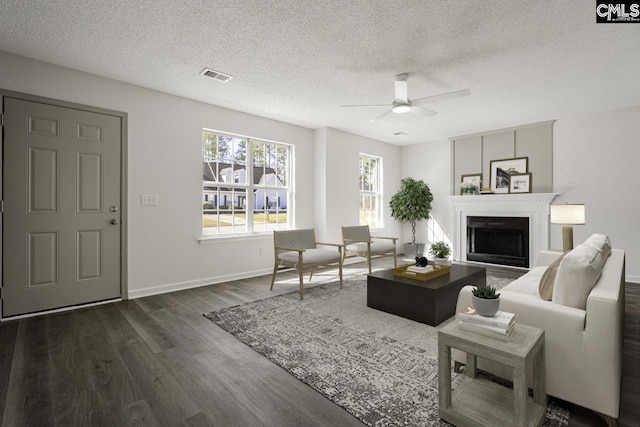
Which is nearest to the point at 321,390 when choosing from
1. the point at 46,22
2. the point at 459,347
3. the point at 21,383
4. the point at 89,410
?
the point at 459,347

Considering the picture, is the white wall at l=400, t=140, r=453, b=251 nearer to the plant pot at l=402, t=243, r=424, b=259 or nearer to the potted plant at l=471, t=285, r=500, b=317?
the plant pot at l=402, t=243, r=424, b=259

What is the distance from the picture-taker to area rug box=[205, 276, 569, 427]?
1.66 m

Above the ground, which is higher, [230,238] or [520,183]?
[520,183]

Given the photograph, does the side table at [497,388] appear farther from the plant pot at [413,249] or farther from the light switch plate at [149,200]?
the plant pot at [413,249]

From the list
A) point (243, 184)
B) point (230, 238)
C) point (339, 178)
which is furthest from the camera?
point (339, 178)

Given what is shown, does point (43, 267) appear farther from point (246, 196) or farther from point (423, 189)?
point (423, 189)

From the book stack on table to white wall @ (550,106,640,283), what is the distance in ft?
15.4

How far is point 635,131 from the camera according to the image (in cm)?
450

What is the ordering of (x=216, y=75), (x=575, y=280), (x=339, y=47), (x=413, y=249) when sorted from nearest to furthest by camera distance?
(x=575, y=280), (x=339, y=47), (x=216, y=75), (x=413, y=249)

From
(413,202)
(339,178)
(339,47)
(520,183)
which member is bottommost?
(413,202)

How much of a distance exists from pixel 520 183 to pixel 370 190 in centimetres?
287

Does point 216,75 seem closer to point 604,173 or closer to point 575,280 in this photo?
point 575,280

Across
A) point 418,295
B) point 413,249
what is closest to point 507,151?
point 413,249

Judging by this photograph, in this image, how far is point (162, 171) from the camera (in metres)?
3.97
